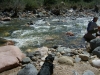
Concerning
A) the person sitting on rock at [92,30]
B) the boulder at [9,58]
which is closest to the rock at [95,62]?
the boulder at [9,58]

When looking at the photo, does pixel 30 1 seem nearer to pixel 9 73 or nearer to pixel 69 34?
pixel 69 34

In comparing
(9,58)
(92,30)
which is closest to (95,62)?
(9,58)

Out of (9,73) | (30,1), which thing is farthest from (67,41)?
(30,1)

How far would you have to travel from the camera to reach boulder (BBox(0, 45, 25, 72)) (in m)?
4.76

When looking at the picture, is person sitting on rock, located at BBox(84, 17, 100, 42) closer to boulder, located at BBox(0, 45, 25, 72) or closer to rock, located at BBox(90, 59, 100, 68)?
rock, located at BBox(90, 59, 100, 68)

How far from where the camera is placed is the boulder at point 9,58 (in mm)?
4758

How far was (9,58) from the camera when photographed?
4.98 meters

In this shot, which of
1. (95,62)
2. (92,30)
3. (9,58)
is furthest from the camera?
(92,30)

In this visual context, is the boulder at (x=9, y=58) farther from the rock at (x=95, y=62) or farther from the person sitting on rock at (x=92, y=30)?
the person sitting on rock at (x=92, y=30)

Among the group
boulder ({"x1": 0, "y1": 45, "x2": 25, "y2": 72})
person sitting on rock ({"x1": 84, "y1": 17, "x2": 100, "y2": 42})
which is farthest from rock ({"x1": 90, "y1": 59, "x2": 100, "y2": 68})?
A: person sitting on rock ({"x1": 84, "y1": 17, "x2": 100, "y2": 42})

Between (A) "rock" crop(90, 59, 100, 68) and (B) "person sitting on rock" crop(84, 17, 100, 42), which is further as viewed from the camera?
(B) "person sitting on rock" crop(84, 17, 100, 42)

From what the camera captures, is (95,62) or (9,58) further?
(95,62)

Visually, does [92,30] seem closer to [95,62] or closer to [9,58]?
[95,62]

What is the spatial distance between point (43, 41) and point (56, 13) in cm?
A: 1207
